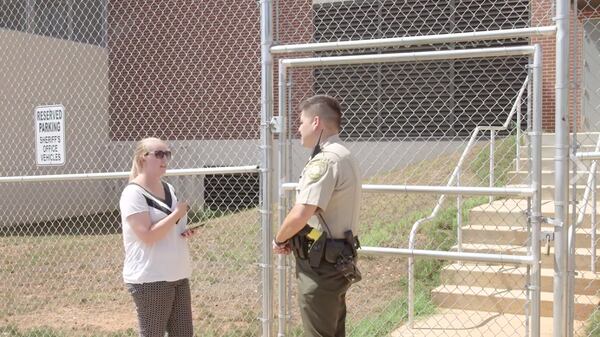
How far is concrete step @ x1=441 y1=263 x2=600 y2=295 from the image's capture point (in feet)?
20.6

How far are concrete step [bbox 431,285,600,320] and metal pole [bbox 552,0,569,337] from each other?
2.29 meters

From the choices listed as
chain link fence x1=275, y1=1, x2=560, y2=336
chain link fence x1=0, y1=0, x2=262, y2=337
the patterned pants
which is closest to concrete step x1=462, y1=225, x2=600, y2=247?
chain link fence x1=275, y1=1, x2=560, y2=336

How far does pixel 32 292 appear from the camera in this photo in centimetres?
883

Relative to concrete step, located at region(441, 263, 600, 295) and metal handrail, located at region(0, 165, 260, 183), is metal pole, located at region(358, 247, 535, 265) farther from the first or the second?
concrete step, located at region(441, 263, 600, 295)

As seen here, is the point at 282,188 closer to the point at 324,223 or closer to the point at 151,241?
the point at 324,223

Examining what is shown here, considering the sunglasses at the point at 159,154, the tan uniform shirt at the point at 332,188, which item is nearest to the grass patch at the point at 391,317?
the tan uniform shirt at the point at 332,188

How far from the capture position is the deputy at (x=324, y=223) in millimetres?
3705

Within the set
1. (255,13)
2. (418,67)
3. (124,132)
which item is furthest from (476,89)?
(124,132)

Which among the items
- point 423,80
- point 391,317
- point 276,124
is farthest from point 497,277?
point 423,80

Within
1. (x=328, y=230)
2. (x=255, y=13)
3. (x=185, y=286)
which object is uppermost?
(x=255, y=13)

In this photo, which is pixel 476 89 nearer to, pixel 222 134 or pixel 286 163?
pixel 222 134

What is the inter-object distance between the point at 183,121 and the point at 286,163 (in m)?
12.1

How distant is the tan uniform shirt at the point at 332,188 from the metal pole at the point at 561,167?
43.4 inches

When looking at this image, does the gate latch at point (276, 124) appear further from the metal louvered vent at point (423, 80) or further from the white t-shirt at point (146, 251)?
the metal louvered vent at point (423, 80)
